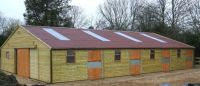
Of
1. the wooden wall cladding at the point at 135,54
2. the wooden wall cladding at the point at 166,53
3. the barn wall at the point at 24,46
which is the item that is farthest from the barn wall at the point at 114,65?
the wooden wall cladding at the point at 166,53

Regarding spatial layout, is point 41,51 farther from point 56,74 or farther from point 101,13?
point 101,13

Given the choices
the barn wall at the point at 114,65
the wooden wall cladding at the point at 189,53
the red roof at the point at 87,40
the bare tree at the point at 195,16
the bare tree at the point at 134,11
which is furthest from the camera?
the bare tree at the point at 134,11

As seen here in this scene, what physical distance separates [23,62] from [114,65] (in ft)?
22.6

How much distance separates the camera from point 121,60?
26.8m

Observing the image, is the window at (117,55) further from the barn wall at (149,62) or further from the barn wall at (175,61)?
the barn wall at (175,61)

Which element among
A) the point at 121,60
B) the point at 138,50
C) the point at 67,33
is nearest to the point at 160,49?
the point at 138,50

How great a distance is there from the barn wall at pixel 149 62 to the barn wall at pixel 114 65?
6.47 feet

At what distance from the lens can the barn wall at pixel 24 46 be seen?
22812 mm

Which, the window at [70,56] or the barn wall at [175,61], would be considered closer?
the window at [70,56]

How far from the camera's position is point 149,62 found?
2919 centimetres

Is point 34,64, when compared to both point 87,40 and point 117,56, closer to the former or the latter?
point 87,40

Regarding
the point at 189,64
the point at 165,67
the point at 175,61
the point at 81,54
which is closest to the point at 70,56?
the point at 81,54

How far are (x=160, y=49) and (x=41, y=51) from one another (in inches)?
451

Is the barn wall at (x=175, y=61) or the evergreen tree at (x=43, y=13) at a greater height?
the evergreen tree at (x=43, y=13)
